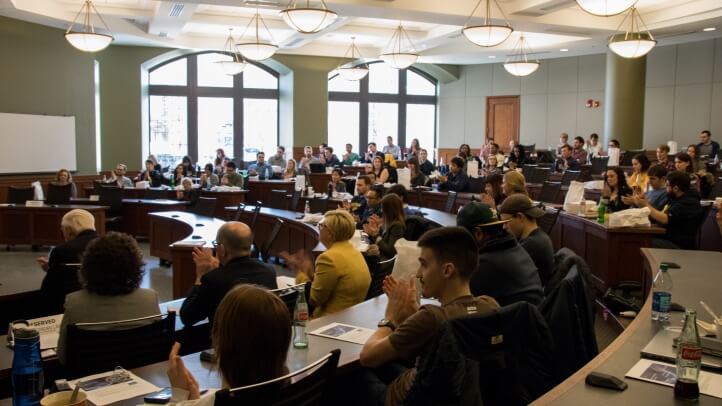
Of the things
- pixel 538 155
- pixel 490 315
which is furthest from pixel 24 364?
pixel 538 155

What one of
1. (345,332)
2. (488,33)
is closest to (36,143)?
(488,33)

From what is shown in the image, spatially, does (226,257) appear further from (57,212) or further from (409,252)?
(57,212)

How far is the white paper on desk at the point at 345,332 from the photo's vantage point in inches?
117

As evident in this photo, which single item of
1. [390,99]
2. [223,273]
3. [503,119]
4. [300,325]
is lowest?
[300,325]

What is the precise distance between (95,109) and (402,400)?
14388mm

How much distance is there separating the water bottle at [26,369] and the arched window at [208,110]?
1564cm

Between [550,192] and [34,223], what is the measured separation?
25.8 ft

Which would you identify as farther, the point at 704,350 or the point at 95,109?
the point at 95,109

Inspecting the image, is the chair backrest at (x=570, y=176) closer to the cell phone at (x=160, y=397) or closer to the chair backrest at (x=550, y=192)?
the chair backrest at (x=550, y=192)

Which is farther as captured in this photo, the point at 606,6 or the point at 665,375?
the point at 606,6

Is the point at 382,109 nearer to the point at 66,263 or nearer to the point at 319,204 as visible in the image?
the point at 319,204

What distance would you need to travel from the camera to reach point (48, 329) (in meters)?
3.25

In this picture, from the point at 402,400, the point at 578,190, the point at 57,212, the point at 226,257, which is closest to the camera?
the point at 402,400

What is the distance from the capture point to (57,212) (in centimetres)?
1016
